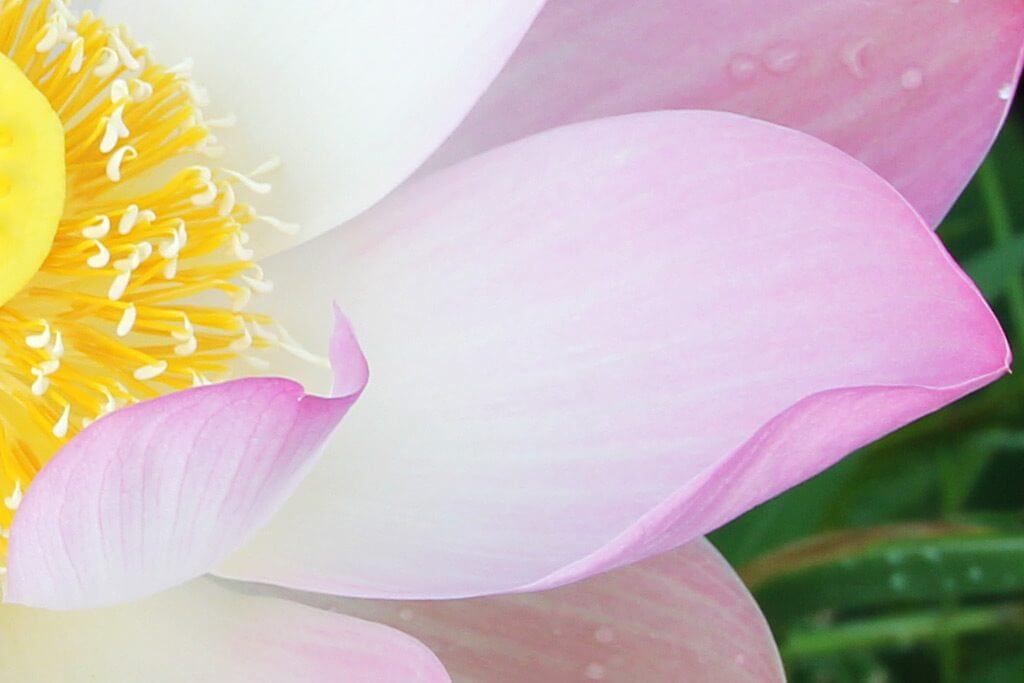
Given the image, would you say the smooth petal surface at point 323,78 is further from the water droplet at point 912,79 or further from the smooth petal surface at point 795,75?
the water droplet at point 912,79

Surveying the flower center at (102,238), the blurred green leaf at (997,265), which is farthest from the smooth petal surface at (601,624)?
the blurred green leaf at (997,265)

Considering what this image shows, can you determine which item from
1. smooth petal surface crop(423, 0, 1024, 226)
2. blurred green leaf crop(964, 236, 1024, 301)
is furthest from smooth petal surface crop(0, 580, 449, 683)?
blurred green leaf crop(964, 236, 1024, 301)

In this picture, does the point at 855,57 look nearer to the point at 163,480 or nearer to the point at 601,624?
the point at 601,624

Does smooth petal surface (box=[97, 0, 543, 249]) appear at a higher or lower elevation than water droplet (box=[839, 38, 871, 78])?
higher

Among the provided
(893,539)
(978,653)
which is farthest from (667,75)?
(978,653)

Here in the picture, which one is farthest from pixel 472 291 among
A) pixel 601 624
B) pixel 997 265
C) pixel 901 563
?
pixel 997 265

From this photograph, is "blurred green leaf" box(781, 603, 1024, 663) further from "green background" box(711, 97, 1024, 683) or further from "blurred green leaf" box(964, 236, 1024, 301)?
"blurred green leaf" box(964, 236, 1024, 301)
